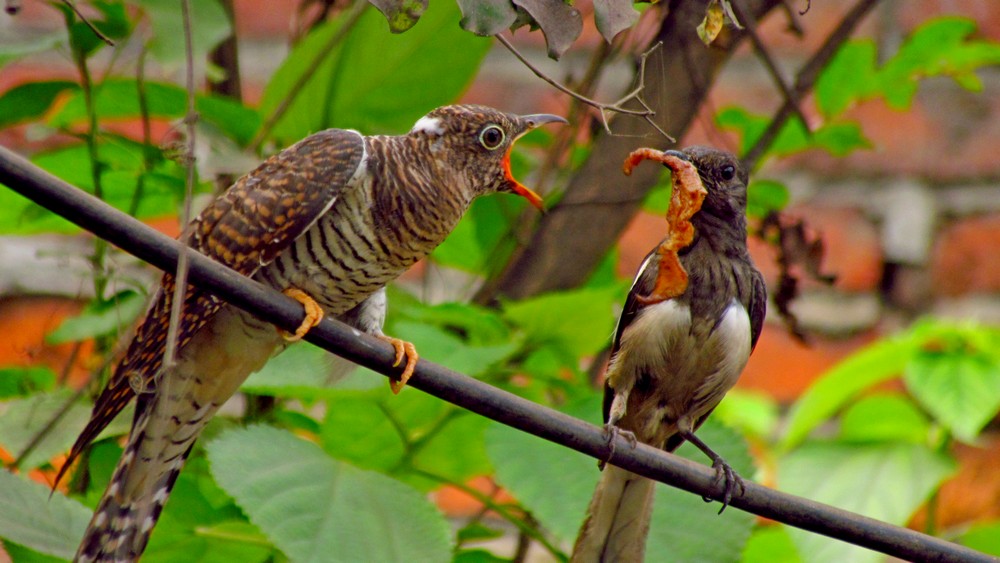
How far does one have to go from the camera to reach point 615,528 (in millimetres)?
1386

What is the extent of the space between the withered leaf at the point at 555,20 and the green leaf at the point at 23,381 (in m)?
0.87

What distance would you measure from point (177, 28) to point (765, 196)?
0.89 meters

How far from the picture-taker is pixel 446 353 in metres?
1.32

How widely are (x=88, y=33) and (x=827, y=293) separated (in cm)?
138

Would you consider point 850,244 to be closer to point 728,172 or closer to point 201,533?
point 728,172

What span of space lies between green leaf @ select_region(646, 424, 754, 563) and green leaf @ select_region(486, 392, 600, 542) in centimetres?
10

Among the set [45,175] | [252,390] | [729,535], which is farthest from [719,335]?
[45,175]

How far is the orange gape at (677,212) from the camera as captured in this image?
1.27 metres

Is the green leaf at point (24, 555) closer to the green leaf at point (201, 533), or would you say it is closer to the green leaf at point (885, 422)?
the green leaf at point (201, 533)

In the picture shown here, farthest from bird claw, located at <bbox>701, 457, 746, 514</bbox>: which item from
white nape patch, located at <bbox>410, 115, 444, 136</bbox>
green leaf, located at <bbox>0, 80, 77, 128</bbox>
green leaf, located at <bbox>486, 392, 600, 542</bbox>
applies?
green leaf, located at <bbox>0, 80, 77, 128</bbox>

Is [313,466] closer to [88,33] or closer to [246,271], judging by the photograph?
[246,271]

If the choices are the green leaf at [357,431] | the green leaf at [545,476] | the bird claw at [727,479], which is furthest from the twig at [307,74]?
Result: the bird claw at [727,479]

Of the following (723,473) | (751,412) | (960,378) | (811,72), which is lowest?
(751,412)

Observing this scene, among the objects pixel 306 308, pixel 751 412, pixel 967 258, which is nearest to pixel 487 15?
pixel 306 308
